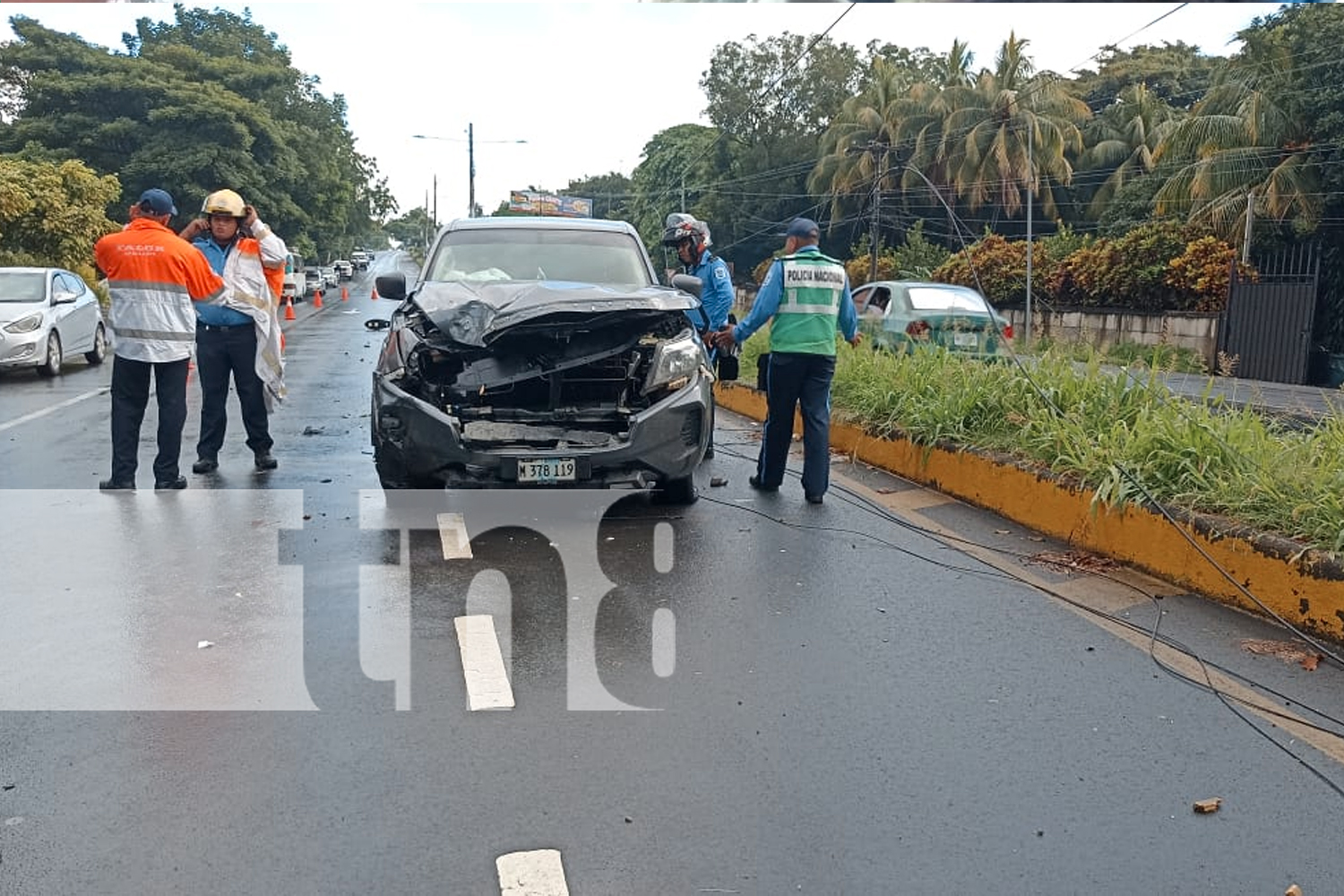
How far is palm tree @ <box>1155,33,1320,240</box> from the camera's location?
Answer: 22.7m

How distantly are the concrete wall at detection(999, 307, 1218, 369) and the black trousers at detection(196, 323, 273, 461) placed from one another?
17006mm

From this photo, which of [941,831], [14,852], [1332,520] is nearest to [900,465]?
[1332,520]

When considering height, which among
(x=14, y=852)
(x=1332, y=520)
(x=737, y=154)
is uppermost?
(x=737, y=154)

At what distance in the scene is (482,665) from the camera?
14.1 feet

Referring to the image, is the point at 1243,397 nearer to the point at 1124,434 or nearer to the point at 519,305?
the point at 1124,434

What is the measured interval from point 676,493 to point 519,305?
1.61 m

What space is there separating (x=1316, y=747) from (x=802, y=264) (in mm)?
4343

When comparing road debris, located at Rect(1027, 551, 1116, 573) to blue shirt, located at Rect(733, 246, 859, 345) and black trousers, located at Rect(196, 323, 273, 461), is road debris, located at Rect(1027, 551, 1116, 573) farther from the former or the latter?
black trousers, located at Rect(196, 323, 273, 461)

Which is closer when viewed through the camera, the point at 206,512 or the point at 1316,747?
the point at 1316,747

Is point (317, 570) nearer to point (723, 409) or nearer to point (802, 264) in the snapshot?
point (802, 264)

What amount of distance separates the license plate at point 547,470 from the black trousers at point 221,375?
295 cm

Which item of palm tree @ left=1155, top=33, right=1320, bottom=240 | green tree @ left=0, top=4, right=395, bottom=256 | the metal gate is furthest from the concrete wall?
green tree @ left=0, top=4, right=395, bottom=256

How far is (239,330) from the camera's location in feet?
26.3

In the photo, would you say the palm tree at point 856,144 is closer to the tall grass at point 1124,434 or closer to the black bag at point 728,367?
the tall grass at point 1124,434
